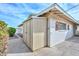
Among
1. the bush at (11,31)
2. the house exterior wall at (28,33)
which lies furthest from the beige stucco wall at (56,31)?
the bush at (11,31)

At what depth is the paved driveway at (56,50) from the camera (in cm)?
394

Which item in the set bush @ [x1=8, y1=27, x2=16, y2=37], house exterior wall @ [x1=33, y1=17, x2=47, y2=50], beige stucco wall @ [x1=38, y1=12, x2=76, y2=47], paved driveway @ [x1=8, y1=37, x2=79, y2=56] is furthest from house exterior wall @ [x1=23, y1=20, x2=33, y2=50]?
bush @ [x1=8, y1=27, x2=16, y2=37]

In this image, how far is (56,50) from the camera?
404 cm

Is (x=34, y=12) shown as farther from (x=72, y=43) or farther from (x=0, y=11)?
(x=72, y=43)

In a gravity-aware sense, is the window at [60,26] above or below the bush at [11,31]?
above

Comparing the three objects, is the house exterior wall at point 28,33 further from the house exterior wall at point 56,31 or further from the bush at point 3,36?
the bush at point 3,36

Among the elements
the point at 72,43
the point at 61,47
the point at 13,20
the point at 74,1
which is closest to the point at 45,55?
the point at 61,47

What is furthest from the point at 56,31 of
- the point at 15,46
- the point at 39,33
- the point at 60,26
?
the point at 15,46

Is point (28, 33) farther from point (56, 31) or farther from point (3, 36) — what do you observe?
point (3, 36)

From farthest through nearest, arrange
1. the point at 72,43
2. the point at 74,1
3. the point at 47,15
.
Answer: the point at 47,15, the point at 72,43, the point at 74,1

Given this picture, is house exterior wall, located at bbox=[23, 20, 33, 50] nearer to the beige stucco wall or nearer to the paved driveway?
the paved driveway

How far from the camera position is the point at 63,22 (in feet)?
14.3

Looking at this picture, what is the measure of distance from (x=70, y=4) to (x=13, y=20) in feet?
3.90

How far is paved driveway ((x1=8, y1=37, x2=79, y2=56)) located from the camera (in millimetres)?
3943
